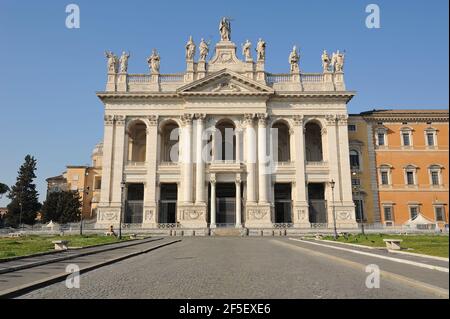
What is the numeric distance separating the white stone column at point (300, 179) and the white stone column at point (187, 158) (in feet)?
40.5

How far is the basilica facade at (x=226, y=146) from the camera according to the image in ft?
147

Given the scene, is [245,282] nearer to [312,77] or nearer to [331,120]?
[331,120]

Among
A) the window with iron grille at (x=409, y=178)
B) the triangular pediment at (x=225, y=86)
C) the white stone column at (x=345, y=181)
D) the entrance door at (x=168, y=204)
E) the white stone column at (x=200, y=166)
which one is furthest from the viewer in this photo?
the window with iron grille at (x=409, y=178)

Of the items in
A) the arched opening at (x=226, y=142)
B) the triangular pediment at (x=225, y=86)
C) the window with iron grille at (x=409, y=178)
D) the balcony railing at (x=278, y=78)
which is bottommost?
the window with iron grille at (x=409, y=178)

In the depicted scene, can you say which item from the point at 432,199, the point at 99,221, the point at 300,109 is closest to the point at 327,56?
the point at 300,109

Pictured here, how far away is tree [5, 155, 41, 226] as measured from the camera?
64.7 metres

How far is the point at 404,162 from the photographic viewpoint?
161 feet

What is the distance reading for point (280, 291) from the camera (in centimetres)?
781

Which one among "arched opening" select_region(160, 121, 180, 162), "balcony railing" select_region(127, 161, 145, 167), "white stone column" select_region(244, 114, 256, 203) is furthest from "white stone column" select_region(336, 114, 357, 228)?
"balcony railing" select_region(127, 161, 145, 167)

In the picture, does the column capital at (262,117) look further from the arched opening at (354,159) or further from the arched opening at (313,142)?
the arched opening at (354,159)

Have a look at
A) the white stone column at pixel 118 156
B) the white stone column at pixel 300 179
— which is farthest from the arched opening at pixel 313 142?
the white stone column at pixel 118 156

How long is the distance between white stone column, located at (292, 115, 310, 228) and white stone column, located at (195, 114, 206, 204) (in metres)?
10.9

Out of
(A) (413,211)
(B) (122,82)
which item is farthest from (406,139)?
(B) (122,82)
